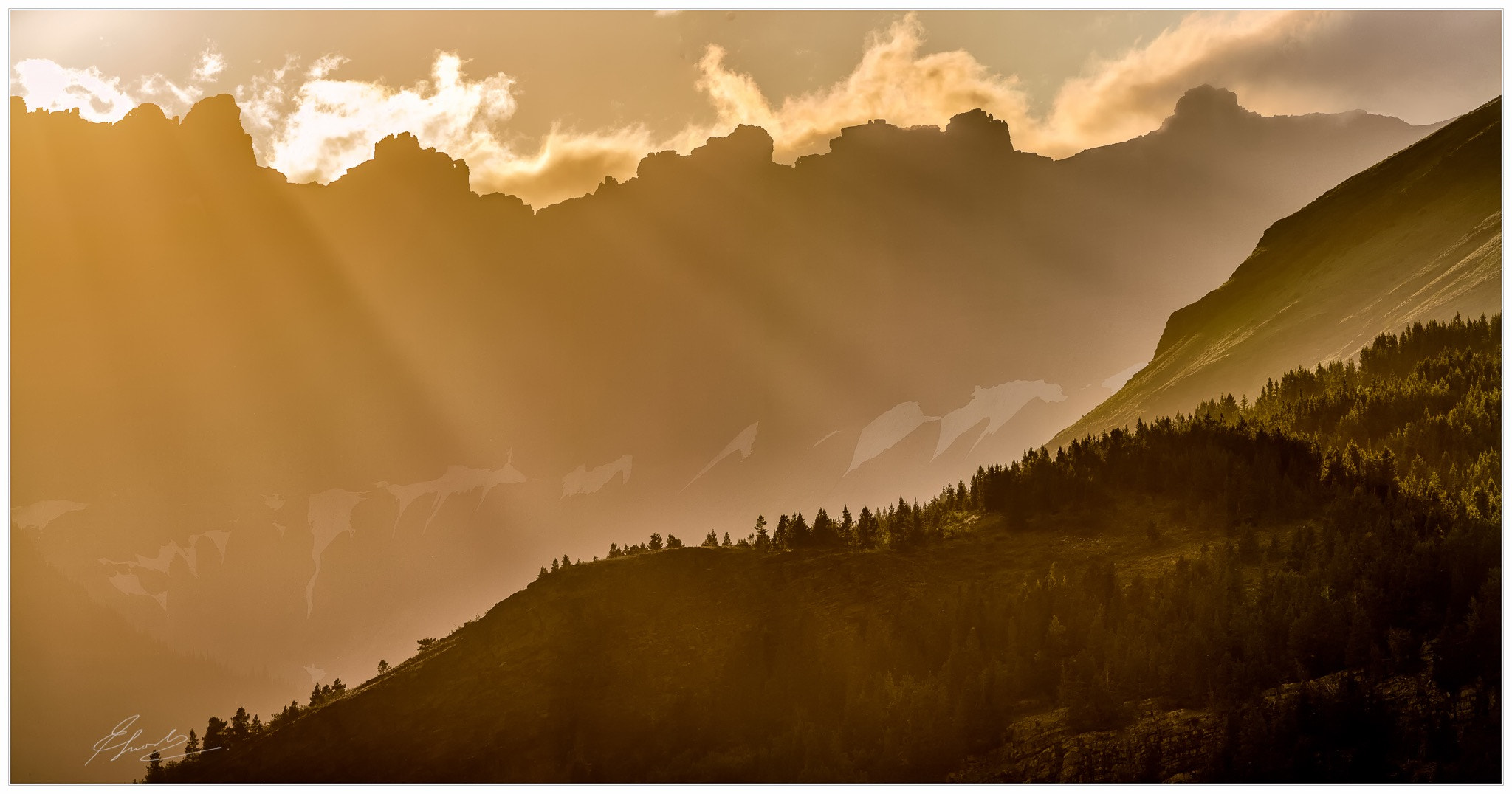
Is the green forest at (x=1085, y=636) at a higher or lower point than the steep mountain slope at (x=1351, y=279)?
lower

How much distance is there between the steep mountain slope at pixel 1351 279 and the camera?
5184 centimetres

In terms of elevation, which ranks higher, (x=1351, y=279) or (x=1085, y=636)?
(x=1351, y=279)
